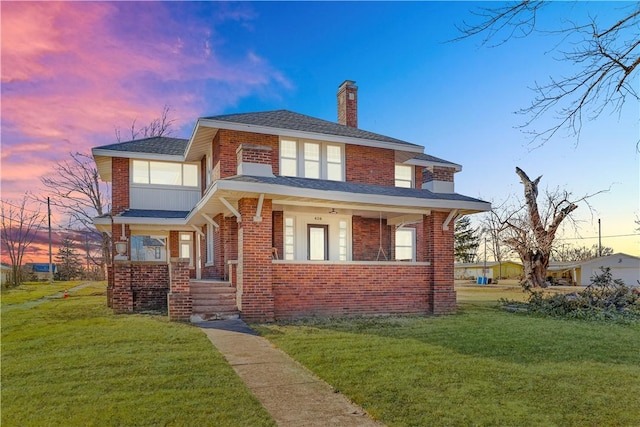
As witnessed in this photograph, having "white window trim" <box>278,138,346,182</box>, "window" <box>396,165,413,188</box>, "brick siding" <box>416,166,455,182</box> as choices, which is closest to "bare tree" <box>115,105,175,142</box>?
"window" <box>396,165,413,188</box>

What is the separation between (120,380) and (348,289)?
292 inches

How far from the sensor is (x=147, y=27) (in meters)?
11.6

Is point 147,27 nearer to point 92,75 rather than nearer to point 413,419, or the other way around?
point 92,75

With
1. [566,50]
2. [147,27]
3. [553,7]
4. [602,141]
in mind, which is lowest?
[602,141]

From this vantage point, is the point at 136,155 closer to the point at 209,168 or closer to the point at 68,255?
the point at 209,168

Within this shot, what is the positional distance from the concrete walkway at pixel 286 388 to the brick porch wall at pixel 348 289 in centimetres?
309

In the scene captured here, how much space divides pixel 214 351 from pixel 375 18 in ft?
27.7

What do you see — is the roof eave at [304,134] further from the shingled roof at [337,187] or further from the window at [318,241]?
the window at [318,241]

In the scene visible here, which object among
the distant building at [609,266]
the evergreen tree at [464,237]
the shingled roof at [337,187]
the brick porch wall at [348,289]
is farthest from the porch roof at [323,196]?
the evergreen tree at [464,237]

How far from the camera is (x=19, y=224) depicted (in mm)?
41375

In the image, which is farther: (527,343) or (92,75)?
(92,75)

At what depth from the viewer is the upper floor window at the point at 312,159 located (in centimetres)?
1426

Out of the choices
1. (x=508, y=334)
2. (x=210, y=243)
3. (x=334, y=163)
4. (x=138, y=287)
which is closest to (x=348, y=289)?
(x=508, y=334)

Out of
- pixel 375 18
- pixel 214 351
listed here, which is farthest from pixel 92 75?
pixel 214 351
